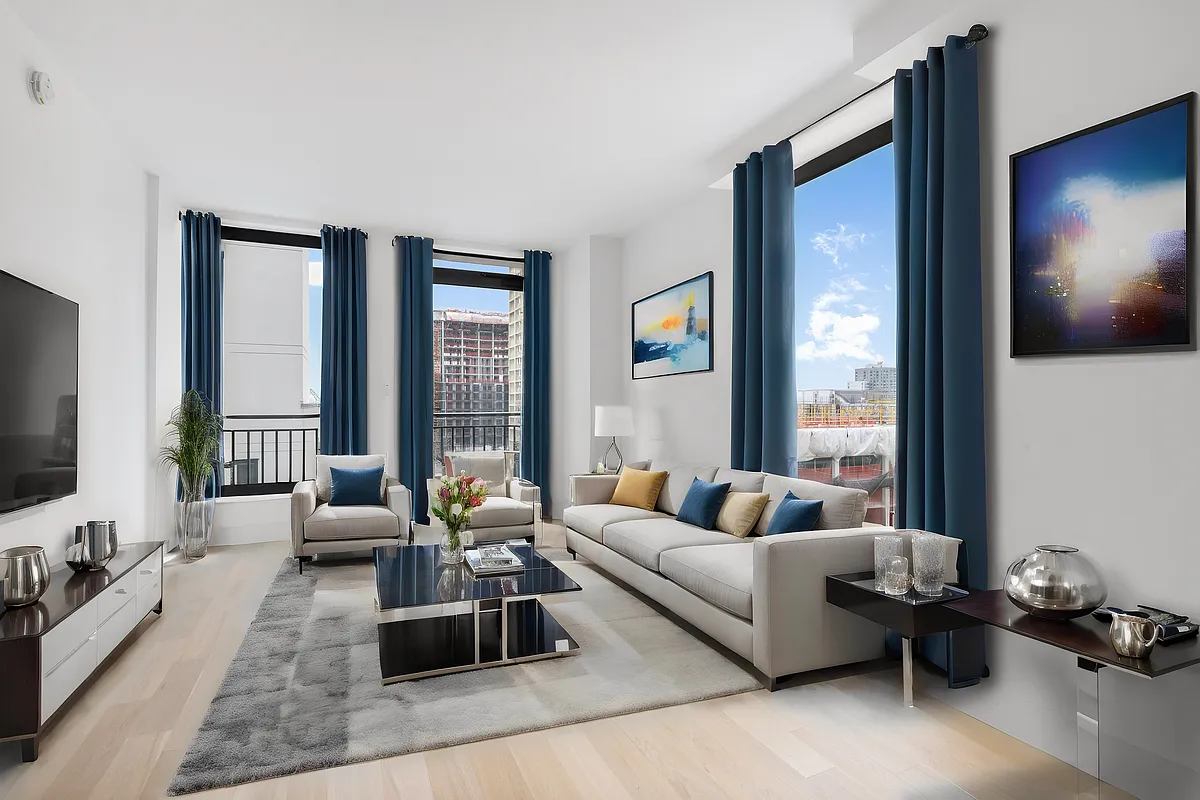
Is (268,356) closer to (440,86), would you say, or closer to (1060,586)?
(440,86)

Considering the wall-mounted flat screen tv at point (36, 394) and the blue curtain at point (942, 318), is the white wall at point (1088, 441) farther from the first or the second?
the wall-mounted flat screen tv at point (36, 394)

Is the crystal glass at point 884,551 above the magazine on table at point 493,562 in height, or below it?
above

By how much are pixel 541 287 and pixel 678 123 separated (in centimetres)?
336

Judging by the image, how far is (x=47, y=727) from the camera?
245 centimetres

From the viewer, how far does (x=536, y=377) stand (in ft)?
23.8

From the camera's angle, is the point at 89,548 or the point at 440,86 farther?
the point at 440,86

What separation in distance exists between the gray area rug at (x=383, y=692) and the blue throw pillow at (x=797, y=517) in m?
0.71

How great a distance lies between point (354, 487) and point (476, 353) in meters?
2.56

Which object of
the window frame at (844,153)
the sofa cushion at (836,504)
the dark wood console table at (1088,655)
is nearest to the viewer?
the dark wood console table at (1088,655)

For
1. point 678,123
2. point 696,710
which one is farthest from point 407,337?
point 696,710

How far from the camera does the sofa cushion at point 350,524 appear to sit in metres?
4.84

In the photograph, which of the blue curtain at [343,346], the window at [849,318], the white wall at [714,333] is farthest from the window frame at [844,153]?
the blue curtain at [343,346]

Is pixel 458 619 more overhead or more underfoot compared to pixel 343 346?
more underfoot

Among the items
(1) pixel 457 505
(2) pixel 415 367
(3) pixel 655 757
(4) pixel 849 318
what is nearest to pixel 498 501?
(1) pixel 457 505
